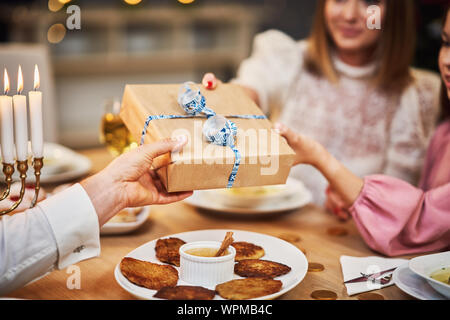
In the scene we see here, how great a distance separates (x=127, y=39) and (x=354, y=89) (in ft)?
11.7

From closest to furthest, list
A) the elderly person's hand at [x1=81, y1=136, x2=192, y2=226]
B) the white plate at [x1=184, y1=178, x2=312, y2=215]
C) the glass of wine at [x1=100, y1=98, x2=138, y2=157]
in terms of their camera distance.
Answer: the elderly person's hand at [x1=81, y1=136, x2=192, y2=226] < the white plate at [x1=184, y1=178, x2=312, y2=215] < the glass of wine at [x1=100, y1=98, x2=138, y2=157]

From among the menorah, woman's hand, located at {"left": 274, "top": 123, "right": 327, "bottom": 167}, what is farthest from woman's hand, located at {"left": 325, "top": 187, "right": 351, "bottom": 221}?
the menorah

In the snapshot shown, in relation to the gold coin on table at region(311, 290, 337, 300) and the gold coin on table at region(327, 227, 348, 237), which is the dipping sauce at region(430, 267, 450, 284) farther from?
the gold coin on table at region(327, 227, 348, 237)

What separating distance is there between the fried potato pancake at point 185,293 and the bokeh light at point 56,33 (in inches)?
169

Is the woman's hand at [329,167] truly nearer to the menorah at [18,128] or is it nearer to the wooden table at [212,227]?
the wooden table at [212,227]

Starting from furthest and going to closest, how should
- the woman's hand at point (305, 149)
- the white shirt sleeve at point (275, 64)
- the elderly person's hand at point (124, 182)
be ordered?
the white shirt sleeve at point (275, 64), the woman's hand at point (305, 149), the elderly person's hand at point (124, 182)

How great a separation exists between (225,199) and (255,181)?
16.4 inches

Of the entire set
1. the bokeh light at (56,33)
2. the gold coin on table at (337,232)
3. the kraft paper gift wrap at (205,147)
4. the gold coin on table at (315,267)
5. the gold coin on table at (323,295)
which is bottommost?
the gold coin on table at (337,232)

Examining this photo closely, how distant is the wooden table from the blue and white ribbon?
0.97 ft

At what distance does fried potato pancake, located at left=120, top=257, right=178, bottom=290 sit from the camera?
0.98 meters

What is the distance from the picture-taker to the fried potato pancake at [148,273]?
98cm

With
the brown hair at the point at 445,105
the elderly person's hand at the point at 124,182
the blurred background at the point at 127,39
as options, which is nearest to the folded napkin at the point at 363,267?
the elderly person's hand at the point at 124,182

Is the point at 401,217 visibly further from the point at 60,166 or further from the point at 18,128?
the point at 60,166

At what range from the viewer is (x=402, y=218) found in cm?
128
